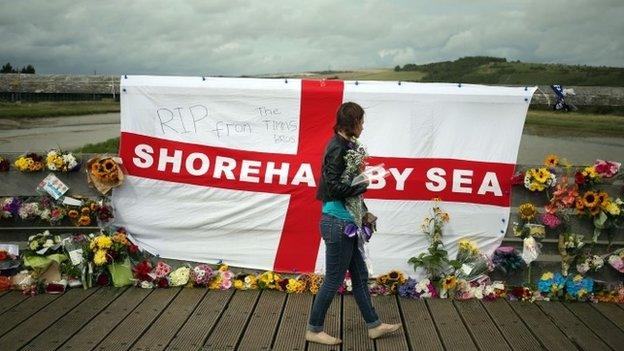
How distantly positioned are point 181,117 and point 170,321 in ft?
6.63

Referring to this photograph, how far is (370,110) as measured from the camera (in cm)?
509

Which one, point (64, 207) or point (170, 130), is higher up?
point (170, 130)

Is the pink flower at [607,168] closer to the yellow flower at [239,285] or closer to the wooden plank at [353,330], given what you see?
the wooden plank at [353,330]

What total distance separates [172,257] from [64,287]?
100cm

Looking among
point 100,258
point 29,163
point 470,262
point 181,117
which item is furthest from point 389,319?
point 29,163

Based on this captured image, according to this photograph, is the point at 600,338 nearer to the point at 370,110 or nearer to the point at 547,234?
the point at 547,234

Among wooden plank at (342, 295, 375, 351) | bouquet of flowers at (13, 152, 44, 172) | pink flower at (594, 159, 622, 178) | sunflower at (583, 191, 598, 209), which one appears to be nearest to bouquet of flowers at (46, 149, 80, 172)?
bouquet of flowers at (13, 152, 44, 172)

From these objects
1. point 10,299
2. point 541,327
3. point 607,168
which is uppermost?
point 607,168

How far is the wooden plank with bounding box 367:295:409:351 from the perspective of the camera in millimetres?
3844

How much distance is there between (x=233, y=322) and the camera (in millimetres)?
4215

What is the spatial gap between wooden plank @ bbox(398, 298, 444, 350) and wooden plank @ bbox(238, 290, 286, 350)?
3.40ft

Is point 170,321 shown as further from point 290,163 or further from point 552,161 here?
point 552,161

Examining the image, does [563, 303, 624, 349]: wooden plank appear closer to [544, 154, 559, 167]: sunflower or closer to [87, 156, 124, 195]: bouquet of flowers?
[544, 154, 559, 167]: sunflower

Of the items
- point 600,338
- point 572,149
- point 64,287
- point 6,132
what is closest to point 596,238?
point 600,338
